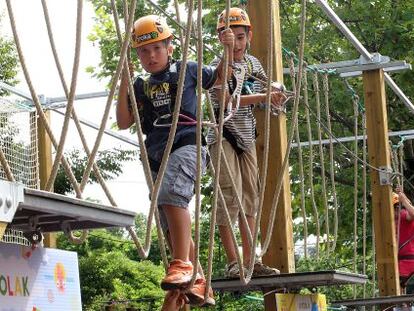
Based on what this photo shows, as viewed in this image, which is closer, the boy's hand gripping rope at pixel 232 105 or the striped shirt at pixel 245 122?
the boy's hand gripping rope at pixel 232 105

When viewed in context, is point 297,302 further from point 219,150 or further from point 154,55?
point 219,150

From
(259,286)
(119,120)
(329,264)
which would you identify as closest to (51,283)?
(119,120)

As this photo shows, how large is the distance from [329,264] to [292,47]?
306 inches

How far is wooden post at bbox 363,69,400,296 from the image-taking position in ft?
31.7

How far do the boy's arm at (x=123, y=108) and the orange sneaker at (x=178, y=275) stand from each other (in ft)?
2.07

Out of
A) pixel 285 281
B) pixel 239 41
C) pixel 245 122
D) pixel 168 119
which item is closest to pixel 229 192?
Result: pixel 245 122

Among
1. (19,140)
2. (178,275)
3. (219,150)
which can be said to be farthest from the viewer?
(19,140)

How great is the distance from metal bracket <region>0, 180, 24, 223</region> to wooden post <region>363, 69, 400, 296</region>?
724cm

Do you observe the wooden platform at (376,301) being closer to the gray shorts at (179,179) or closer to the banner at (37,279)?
the gray shorts at (179,179)

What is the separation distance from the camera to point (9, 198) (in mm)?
2648

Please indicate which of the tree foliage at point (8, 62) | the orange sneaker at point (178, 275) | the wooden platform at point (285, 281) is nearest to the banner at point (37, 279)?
the orange sneaker at point (178, 275)

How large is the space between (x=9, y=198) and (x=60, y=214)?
302 mm

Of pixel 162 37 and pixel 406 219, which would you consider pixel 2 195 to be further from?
pixel 406 219

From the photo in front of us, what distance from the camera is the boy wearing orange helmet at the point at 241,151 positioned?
599cm
